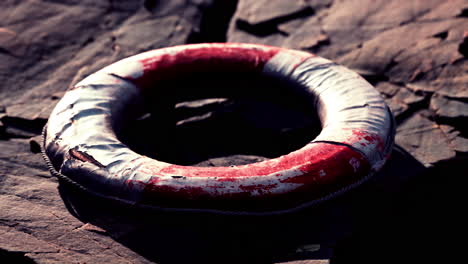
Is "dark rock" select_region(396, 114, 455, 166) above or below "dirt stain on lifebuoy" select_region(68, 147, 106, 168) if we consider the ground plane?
below

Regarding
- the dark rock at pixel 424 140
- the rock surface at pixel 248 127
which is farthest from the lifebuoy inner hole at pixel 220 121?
the dark rock at pixel 424 140

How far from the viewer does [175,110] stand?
2303mm

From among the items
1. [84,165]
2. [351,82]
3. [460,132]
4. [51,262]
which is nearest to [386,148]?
[351,82]

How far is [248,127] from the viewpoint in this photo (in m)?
2.27

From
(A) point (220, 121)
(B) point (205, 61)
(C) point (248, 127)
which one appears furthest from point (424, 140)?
(B) point (205, 61)

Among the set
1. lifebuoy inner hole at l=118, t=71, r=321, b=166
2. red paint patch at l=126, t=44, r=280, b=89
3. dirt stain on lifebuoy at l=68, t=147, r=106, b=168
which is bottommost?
lifebuoy inner hole at l=118, t=71, r=321, b=166

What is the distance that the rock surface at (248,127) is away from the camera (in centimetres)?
161

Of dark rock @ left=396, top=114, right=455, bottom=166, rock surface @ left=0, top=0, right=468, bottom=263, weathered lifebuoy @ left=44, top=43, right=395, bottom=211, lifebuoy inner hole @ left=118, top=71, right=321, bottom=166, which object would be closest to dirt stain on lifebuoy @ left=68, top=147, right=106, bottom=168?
weathered lifebuoy @ left=44, top=43, right=395, bottom=211

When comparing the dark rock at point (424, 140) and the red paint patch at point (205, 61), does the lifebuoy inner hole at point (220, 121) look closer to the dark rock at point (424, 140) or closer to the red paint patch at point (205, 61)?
the red paint patch at point (205, 61)

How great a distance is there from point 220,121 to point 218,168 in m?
0.68

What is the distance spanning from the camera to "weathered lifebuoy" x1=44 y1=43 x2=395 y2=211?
1569 millimetres

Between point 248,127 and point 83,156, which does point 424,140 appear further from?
point 83,156

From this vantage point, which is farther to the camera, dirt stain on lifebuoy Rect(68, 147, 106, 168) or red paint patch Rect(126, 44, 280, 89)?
red paint patch Rect(126, 44, 280, 89)

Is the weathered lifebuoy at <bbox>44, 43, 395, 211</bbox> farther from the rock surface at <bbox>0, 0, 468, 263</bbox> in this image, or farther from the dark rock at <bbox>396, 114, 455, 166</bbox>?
the dark rock at <bbox>396, 114, 455, 166</bbox>
